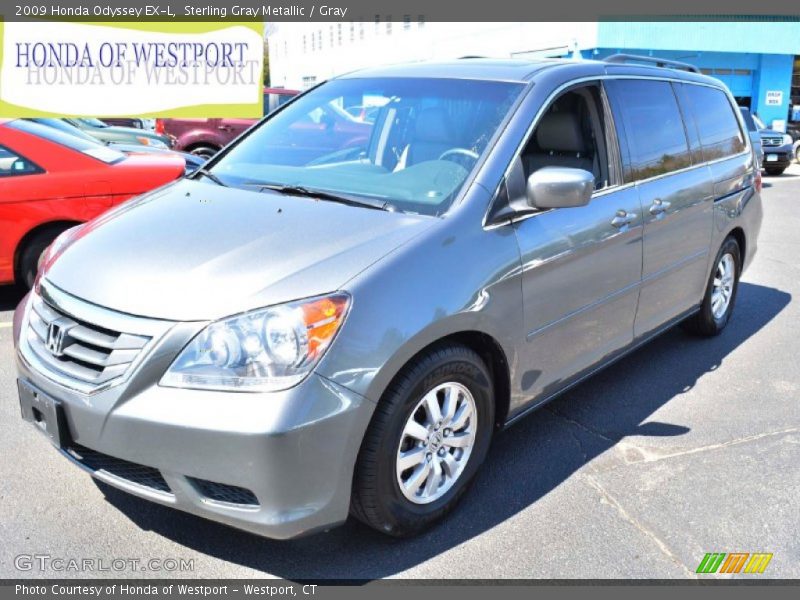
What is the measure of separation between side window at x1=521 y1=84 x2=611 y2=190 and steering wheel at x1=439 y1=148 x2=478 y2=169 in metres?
0.62

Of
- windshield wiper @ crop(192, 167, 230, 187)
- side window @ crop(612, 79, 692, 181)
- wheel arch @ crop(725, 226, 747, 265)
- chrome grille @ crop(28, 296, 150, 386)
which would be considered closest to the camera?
chrome grille @ crop(28, 296, 150, 386)

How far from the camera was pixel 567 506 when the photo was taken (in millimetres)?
3275

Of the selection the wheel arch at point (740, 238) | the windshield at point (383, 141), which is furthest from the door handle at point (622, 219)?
the wheel arch at point (740, 238)

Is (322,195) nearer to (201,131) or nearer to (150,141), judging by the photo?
(150,141)

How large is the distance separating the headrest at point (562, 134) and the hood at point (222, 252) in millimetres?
1114

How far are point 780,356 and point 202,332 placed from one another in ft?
14.3

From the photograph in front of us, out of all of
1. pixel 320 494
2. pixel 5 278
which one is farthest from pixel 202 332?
pixel 5 278

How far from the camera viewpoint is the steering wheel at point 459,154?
10.8ft

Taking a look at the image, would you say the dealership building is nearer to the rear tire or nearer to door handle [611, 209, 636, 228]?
the rear tire

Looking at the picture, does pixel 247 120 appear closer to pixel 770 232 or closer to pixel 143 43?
pixel 143 43

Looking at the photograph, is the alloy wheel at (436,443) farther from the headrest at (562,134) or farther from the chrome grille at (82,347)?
the headrest at (562,134)

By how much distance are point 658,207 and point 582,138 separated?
0.63 metres

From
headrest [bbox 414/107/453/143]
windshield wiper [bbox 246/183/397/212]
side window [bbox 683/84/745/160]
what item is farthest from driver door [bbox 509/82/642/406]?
side window [bbox 683/84/745/160]

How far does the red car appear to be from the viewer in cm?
548
